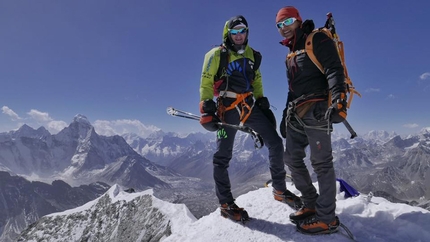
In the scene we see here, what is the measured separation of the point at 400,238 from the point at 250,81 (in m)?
5.75

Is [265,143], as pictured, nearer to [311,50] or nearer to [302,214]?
[302,214]

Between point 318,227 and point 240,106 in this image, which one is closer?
point 318,227

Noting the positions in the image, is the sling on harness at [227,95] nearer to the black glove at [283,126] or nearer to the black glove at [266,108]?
the black glove at [266,108]

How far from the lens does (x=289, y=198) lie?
8.68 meters

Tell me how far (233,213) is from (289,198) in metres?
1.77

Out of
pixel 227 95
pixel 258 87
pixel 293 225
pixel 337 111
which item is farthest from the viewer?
pixel 258 87

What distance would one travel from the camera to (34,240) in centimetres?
5050

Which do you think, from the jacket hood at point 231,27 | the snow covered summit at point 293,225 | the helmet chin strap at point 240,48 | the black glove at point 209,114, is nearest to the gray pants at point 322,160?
the snow covered summit at point 293,225

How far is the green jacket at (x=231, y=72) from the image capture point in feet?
28.2

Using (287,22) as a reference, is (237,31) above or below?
above

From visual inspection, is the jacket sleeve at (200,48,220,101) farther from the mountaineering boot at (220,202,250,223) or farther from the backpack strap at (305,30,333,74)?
the mountaineering boot at (220,202,250,223)

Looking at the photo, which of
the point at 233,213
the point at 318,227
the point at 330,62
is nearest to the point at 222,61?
the point at 330,62

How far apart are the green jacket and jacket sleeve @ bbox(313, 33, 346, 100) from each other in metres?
2.80

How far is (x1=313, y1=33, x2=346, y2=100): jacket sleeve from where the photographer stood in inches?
242
